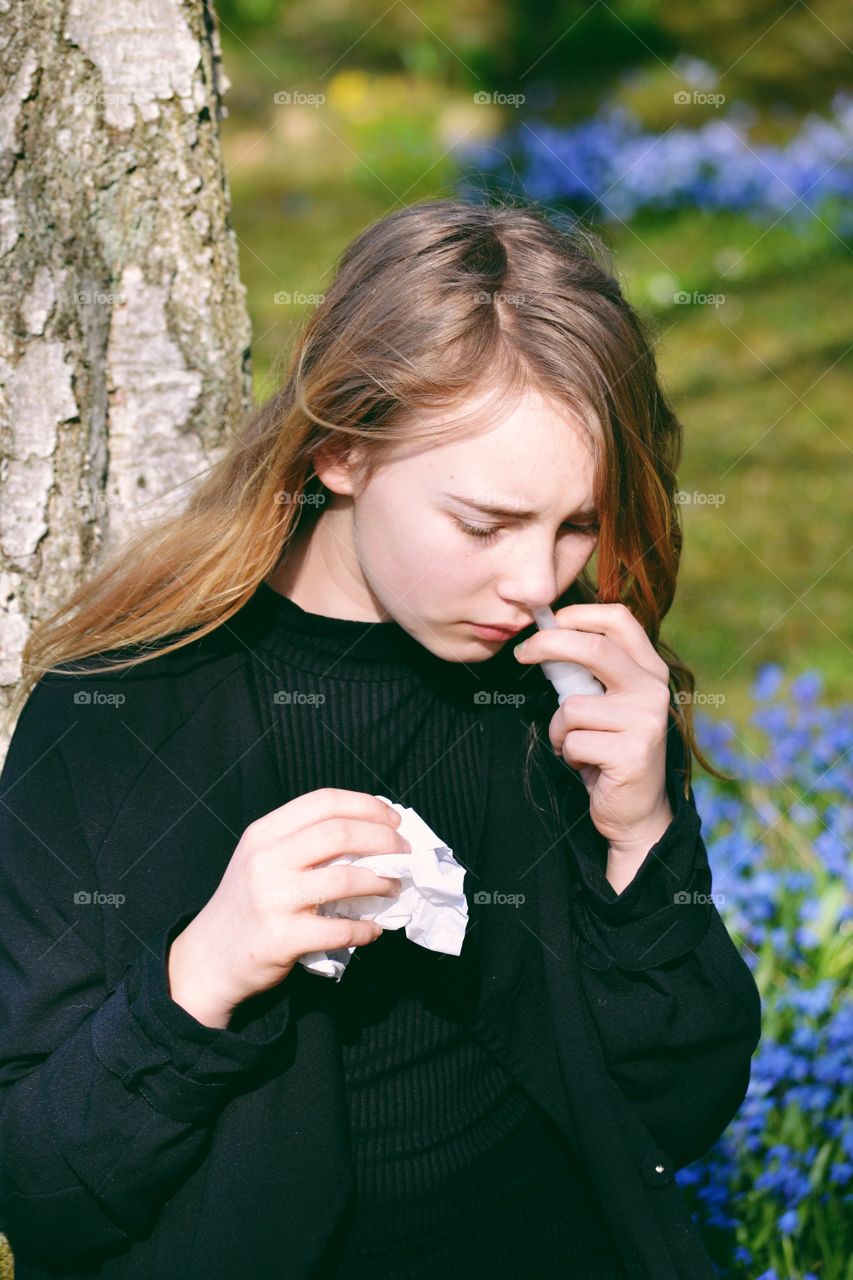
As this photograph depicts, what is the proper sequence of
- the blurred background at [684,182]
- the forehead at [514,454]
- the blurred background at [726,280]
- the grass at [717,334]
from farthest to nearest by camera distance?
the blurred background at [684,182] → the grass at [717,334] → the blurred background at [726,280] → the forehead at [514,454]

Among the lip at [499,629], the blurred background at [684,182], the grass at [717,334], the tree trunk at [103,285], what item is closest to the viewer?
the lip at [499,629]

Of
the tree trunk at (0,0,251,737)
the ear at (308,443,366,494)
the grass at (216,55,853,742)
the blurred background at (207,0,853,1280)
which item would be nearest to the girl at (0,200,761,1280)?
the ear at (308,443,366,494)

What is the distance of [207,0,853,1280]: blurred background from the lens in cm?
247

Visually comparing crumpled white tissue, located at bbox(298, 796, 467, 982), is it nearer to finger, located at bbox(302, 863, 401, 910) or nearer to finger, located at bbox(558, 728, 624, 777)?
finger, located at bbox(302, 863, 401, 910)

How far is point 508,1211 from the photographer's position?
64.9 inches

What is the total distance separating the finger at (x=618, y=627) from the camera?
5.47ft

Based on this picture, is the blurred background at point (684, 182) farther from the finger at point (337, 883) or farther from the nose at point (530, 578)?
the finger at point (337, 883)

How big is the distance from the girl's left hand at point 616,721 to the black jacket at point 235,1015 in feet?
0.19

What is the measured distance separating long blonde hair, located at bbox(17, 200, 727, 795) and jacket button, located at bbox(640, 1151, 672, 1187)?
74 centimetres

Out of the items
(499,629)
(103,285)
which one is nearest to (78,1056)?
(499,629)

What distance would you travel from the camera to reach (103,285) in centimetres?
196

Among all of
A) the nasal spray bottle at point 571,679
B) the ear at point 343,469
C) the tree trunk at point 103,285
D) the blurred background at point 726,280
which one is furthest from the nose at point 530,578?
the tree trunk at point 103,285

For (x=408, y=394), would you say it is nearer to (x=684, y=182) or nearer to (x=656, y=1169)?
(x=656, y=1169)

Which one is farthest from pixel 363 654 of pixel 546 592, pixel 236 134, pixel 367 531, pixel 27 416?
pixel 236 134
